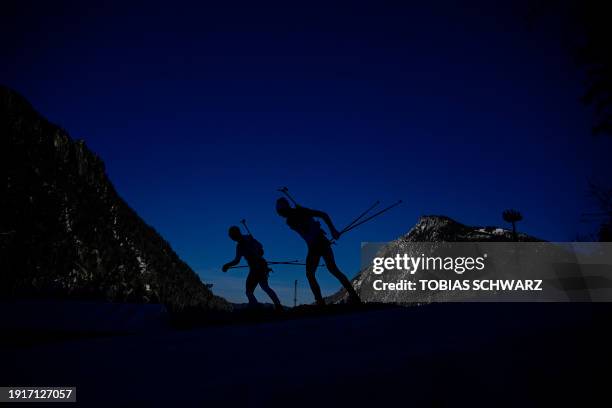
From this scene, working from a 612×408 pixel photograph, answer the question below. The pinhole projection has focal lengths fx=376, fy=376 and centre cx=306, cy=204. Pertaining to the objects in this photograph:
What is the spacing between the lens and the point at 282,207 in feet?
22.1

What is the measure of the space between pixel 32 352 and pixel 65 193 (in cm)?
4424

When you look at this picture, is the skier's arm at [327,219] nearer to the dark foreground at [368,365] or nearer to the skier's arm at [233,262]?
the skier's arm at [233,262]

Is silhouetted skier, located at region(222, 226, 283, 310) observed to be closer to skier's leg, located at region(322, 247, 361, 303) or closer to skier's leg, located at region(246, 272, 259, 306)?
skier's leg, located at region(246, 272, 259, 306)

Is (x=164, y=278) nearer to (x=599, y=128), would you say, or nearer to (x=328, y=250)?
(x=328, y=250)

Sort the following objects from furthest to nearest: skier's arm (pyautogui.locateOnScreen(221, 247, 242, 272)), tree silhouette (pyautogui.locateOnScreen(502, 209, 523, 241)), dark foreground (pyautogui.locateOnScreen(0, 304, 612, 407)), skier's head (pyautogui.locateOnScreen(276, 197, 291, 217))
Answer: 1. tree silhouette (pyautogui.locateOnScreen(502, 209, 523, 241))
2. skier's arm (pyautogui.locateOnScreen(221, 247, 242, 272))
3. skier's head (pyautogui.locateOnScreen(276, 197, 291, 217))
4. dark foreground (pyautogui.locateOnScreen(0, 304, 612, 407))

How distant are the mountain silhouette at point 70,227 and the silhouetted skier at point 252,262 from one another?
18683 mm

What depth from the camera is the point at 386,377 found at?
1.19 meters

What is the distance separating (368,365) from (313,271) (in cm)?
526

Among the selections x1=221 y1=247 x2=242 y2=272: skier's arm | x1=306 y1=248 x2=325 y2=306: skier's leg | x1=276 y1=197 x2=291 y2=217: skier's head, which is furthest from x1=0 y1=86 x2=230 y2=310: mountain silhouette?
x1=306 y1=248 x2=325 y2=306: skier's leg

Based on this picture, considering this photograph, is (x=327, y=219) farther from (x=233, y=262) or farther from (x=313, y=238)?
(x=233, y=262)

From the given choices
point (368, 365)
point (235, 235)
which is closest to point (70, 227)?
point (235, 235)

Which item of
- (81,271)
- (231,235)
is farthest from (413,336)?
(81,271)

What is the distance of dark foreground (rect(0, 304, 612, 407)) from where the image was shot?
Answer: 3.75 feet

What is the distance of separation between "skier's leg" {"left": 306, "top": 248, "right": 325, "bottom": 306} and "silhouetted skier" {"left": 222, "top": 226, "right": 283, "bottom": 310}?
1.82 meters
